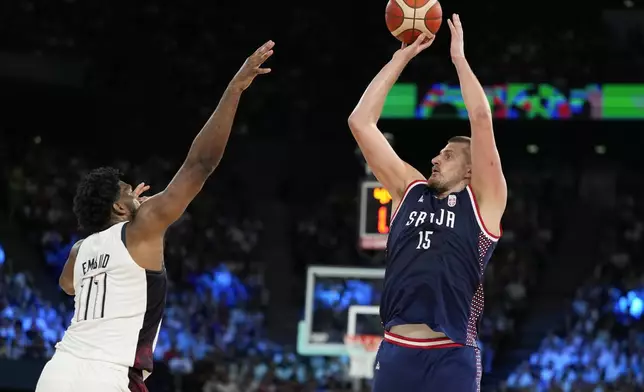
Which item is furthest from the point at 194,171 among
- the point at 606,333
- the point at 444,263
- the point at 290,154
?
the point at 290,154

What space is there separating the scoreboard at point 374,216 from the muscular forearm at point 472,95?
18.6 ft

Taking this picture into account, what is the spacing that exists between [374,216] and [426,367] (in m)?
6.14

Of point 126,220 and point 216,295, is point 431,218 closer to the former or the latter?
point 126,220

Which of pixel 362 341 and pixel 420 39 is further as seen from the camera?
pixel 362 341

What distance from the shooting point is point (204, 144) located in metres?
4.67

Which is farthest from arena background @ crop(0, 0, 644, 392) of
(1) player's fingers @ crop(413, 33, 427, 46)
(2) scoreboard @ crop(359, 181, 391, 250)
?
(1) player's fingers @ crop(413, 33, 427, 46)

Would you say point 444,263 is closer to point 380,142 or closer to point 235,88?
point 380,142

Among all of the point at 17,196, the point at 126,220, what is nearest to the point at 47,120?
the point at 17,196

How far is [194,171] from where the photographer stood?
4605 millimetres

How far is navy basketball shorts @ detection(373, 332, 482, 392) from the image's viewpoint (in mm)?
4520

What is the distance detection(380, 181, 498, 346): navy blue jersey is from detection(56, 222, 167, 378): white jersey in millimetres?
1089

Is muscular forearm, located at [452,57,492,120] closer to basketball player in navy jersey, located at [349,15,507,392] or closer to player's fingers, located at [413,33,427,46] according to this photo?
basketball player in navy jersey, located at [349,15,507,392]

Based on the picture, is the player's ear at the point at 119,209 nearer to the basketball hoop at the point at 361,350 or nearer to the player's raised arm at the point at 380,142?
the player's raised arm at the point at 380,142

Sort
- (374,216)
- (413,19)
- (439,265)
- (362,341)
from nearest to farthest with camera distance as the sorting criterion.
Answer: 1. (439,265)
2. (413,19)
3. (374,216)
4. (362,341)
